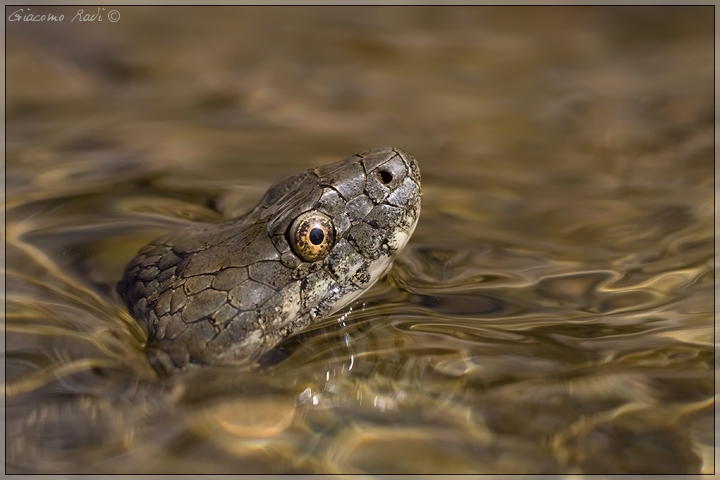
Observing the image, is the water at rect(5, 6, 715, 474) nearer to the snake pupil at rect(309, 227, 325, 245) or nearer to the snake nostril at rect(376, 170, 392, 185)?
the snake pupil at rect(309, 227, 325, 245)

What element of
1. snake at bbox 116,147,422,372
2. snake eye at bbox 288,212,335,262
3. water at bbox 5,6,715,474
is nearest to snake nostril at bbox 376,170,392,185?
snake at bbox 116,147,422,372

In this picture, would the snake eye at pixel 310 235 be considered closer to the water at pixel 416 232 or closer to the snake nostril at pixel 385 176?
the snake nostril at pixel 385 176

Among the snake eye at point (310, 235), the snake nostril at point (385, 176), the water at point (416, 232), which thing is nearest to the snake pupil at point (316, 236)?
the snake eye at point (310, 235)

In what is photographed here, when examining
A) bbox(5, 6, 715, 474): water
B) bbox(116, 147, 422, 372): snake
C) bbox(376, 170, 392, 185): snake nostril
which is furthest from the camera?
bbox(376, 170, 392, 185): snake nostril

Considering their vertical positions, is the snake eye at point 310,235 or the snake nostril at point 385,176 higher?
the snake nostril at point 385,176

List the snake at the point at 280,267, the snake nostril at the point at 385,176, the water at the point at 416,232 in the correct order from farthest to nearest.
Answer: the snake nostril at the point at 385,176, the snake at the point at 280,267, the water at the point at 416,232

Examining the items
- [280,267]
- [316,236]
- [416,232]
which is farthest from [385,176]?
[416,232]

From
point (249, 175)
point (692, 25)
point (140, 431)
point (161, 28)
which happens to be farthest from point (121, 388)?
point (692, 25)

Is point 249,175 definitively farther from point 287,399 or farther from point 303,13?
point 303,13
